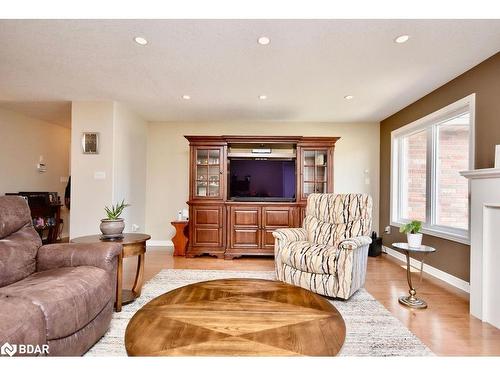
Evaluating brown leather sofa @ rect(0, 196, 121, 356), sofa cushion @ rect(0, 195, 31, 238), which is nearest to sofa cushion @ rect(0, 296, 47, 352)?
brown leather sofa @ rect(0, 196, 121, 356)

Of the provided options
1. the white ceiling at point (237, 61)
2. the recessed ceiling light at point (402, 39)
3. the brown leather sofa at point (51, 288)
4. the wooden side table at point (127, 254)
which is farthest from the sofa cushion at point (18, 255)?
the recessed ceiling light at point (402, 39)

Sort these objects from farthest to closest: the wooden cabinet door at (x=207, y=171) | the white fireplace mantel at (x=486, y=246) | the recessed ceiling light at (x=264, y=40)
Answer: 1. the wooden cabinet door at (x=207, y=171)
2. the recessed ceiling light at (x=264, y=40)
3. the white fireplace mantel at (x=486, y=246)

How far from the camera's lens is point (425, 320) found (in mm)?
1991

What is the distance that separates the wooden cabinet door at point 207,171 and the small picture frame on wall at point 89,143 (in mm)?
1368

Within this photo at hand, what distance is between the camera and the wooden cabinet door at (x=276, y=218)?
395cm

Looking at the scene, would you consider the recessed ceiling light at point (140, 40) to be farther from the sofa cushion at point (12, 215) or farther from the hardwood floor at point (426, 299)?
the hardwood floor at point (426, 299)

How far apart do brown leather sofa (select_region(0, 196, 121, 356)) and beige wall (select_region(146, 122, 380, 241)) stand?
110 inches

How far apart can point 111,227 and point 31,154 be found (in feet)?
12.4

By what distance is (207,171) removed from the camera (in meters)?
4.13

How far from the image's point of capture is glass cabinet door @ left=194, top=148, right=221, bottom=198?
4.11 m

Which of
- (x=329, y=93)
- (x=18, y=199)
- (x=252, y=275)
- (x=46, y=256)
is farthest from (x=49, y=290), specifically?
(x=329, y=93)

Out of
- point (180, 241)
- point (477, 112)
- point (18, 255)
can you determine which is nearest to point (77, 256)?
point (18, 255)

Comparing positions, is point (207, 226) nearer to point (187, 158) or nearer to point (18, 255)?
point (187, 158)
